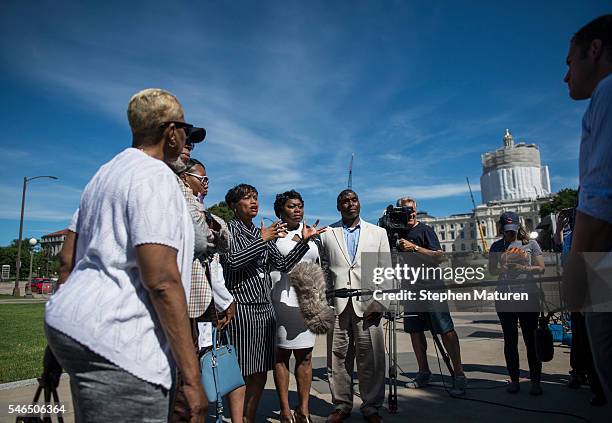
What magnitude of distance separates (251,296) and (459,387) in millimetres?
2795

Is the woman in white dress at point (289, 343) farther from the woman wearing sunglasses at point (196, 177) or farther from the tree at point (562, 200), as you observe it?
the tree at point (562, 200)

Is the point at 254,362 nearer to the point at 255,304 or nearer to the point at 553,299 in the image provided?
the point at 255,304

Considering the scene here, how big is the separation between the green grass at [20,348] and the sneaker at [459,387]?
545cm

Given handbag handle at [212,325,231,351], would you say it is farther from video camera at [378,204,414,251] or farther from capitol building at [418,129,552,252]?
capitol building at [418,129,552,252]

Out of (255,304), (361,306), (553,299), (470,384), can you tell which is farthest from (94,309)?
(553,299)

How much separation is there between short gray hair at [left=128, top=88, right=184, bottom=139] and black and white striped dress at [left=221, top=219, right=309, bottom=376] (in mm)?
1884

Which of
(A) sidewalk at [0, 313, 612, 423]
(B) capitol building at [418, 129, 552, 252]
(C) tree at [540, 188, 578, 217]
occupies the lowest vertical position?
(A) sidewalk at [0, 313, 612, 423]

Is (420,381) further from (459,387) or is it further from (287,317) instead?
(287,317)

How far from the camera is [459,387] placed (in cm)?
477

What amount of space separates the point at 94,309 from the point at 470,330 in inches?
390

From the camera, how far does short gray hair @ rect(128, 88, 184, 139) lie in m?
1.69

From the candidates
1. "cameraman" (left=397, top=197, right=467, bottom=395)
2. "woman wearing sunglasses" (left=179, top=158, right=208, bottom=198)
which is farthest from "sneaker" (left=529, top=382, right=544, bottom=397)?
"woman wearing sunglasses" (left=179, top=158, right=208, bottom=198)

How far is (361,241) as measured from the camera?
14.8 ft

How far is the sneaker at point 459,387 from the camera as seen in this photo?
4687mm
